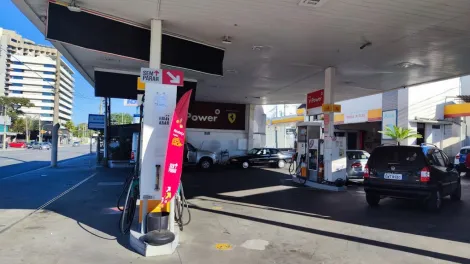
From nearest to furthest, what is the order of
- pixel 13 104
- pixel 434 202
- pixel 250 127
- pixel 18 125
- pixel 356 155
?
1. pixel 434 202
2. pixel 356 155
3. pixel 250 127
4. pixel 18 125
5. pixel 13 104

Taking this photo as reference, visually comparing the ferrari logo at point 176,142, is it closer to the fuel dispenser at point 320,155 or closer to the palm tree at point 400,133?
the fuel dispenser at point 320,155

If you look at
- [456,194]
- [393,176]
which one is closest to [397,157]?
[393,176]

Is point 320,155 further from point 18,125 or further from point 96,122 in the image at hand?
point 18,125

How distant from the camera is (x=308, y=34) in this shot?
863 cm

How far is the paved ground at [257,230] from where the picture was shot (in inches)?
205

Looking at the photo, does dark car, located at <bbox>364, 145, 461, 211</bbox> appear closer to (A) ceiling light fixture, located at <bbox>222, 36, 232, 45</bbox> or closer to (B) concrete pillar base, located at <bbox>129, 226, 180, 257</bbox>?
(A) ceiling light fixture, located at <bbox>222, 36, 232, 45</bbox>

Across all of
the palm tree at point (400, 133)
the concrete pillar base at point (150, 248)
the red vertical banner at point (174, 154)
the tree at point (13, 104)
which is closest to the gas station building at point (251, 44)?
the concrete pillar base at point (150, 248)

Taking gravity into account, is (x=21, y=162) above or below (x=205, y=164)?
below

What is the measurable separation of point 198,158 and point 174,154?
15826mm

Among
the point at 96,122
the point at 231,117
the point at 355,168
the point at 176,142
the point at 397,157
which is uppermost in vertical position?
the point at 231,117

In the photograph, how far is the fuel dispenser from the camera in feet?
41.5

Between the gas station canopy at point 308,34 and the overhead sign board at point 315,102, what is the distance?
0.74m

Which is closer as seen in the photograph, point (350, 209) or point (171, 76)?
point (171, 76)

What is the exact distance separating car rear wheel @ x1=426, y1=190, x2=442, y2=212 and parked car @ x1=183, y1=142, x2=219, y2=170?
46.7 ft
